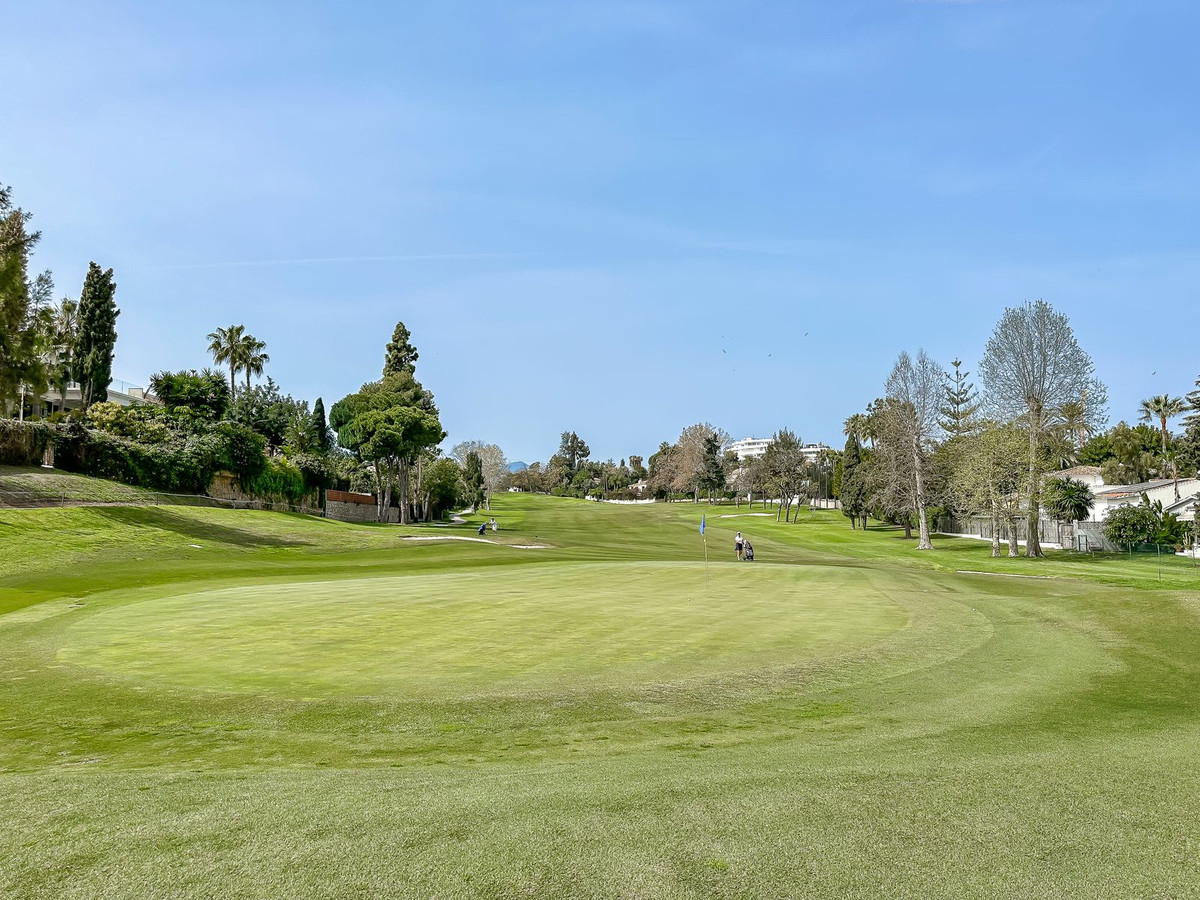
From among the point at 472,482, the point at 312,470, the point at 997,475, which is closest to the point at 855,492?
the point at 997,475

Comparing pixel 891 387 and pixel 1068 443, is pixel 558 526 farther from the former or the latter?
pixel 1068 443

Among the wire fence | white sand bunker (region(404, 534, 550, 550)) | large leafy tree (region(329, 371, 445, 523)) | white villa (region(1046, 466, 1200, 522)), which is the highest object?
large leafy tree (region(329, 371, 445, 523))

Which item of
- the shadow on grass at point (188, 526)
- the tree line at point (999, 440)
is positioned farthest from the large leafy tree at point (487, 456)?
the shadow on grass at point (188, 526)

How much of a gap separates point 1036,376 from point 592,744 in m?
58.0

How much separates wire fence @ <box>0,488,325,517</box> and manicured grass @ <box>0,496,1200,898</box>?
2249 centimetres

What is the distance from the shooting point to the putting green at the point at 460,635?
11969mm

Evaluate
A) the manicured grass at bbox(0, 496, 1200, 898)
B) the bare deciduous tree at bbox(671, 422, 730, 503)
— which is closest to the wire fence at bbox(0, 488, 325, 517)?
the manicured grass at bbox(0, 496, 1200, 898)

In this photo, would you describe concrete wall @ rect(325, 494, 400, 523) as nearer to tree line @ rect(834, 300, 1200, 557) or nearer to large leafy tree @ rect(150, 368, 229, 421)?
large leafy tree @ rect(150, 368, 229, 421)

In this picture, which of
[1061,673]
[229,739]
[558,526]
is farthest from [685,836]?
[558,526]

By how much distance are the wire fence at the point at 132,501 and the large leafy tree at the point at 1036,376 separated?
2285 inches

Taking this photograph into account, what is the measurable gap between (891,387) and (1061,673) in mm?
56982

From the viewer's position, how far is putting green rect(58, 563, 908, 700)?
12.0 meters

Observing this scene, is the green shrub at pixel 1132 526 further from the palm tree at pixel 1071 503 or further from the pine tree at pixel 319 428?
the pine tree at pixel 319 428

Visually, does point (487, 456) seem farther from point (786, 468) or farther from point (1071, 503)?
point (1071, 503)
